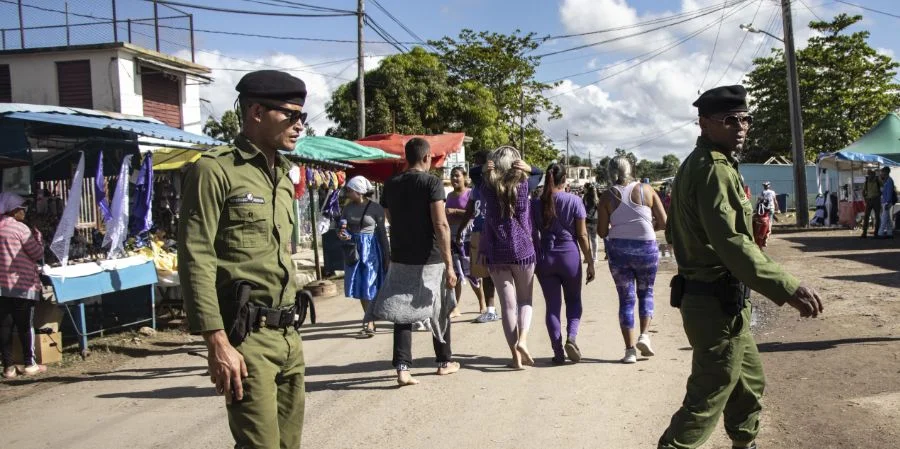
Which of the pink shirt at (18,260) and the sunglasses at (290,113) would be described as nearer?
the sunglasses at (290,113)

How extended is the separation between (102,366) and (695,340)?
21.6ft

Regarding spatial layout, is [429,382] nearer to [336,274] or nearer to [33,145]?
[33,145]

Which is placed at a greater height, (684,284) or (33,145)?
(33,145)

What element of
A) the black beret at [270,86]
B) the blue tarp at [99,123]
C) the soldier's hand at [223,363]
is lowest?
the soldier's hand at [223,363]

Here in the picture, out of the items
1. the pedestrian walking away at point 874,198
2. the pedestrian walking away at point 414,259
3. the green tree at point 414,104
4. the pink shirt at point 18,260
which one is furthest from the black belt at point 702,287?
the green tree at point 414,104

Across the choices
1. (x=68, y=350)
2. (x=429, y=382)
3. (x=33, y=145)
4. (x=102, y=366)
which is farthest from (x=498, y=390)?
(x=33, y=145)

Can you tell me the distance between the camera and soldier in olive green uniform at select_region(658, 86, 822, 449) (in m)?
3.42

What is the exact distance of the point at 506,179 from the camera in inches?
270

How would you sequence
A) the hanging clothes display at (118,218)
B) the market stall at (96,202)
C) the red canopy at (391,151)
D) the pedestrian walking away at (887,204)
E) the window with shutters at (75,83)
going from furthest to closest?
the window with shutters at (75,83)
the pedestrian walking away at (887,204)
the red canopy at (391,151)
the hanging clothes display at (118,218)
the market stall at (96,202)

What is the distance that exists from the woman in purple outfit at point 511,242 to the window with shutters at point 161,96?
1804 centimetres

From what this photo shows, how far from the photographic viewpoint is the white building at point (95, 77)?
21.2 m

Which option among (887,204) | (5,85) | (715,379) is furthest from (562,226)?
(5,85)

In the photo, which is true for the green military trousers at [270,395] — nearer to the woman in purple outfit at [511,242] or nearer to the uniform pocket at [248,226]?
the uniform pocket at [248,226]

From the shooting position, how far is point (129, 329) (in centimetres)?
976
